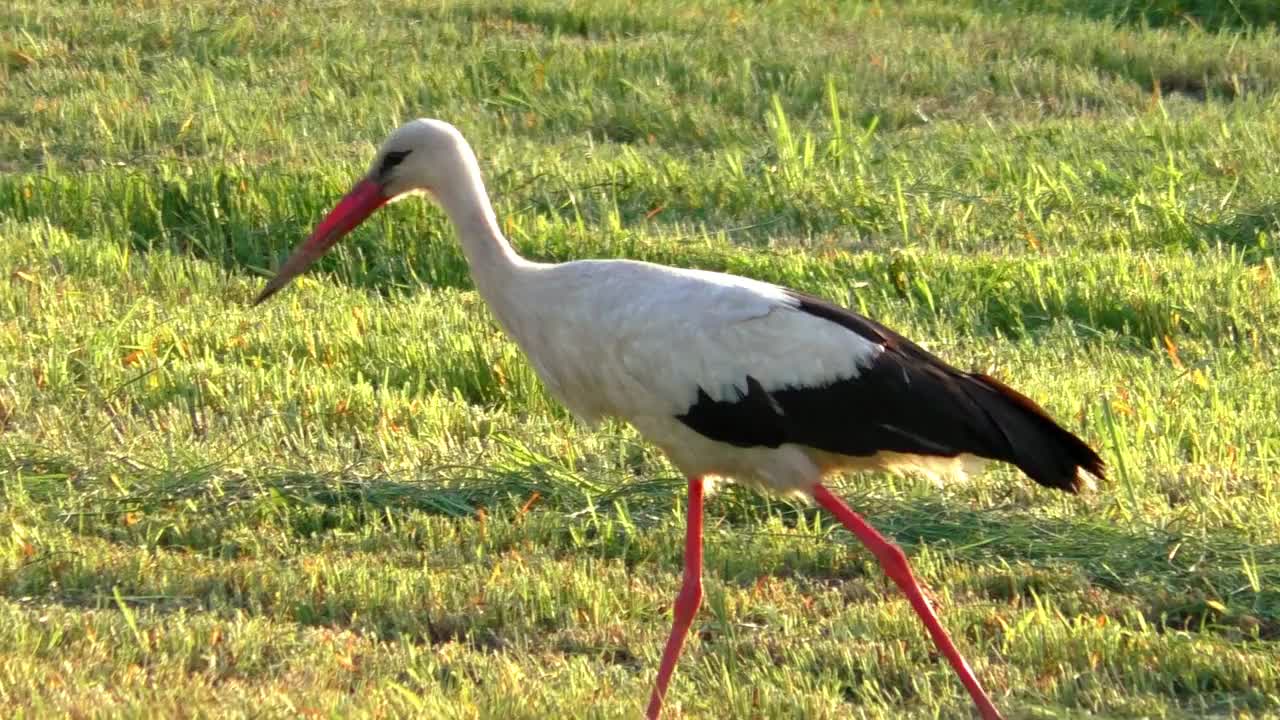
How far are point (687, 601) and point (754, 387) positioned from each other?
1.76 ft

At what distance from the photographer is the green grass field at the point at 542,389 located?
432cm

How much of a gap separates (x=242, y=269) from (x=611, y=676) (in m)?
4.00

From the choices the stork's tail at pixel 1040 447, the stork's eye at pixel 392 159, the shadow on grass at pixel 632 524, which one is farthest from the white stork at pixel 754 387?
the shadow on grass at pixel 632 524

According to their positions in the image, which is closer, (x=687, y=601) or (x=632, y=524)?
(x=687, y=601)

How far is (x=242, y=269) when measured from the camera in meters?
7.82

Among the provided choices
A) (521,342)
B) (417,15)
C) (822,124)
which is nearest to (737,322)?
(521,342)

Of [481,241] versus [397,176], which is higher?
[397,176]

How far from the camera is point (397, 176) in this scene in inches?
189

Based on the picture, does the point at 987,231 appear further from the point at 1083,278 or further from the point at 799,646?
the point at 799,646

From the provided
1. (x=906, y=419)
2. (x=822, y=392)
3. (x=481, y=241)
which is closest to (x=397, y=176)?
(x=481, y=241)

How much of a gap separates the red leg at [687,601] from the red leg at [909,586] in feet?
1.01

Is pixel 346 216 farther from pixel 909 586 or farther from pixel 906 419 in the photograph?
pixel 909 586

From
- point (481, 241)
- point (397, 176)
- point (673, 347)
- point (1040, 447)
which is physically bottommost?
point (1040, 447)

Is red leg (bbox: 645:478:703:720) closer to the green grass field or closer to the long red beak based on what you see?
the green grass field
